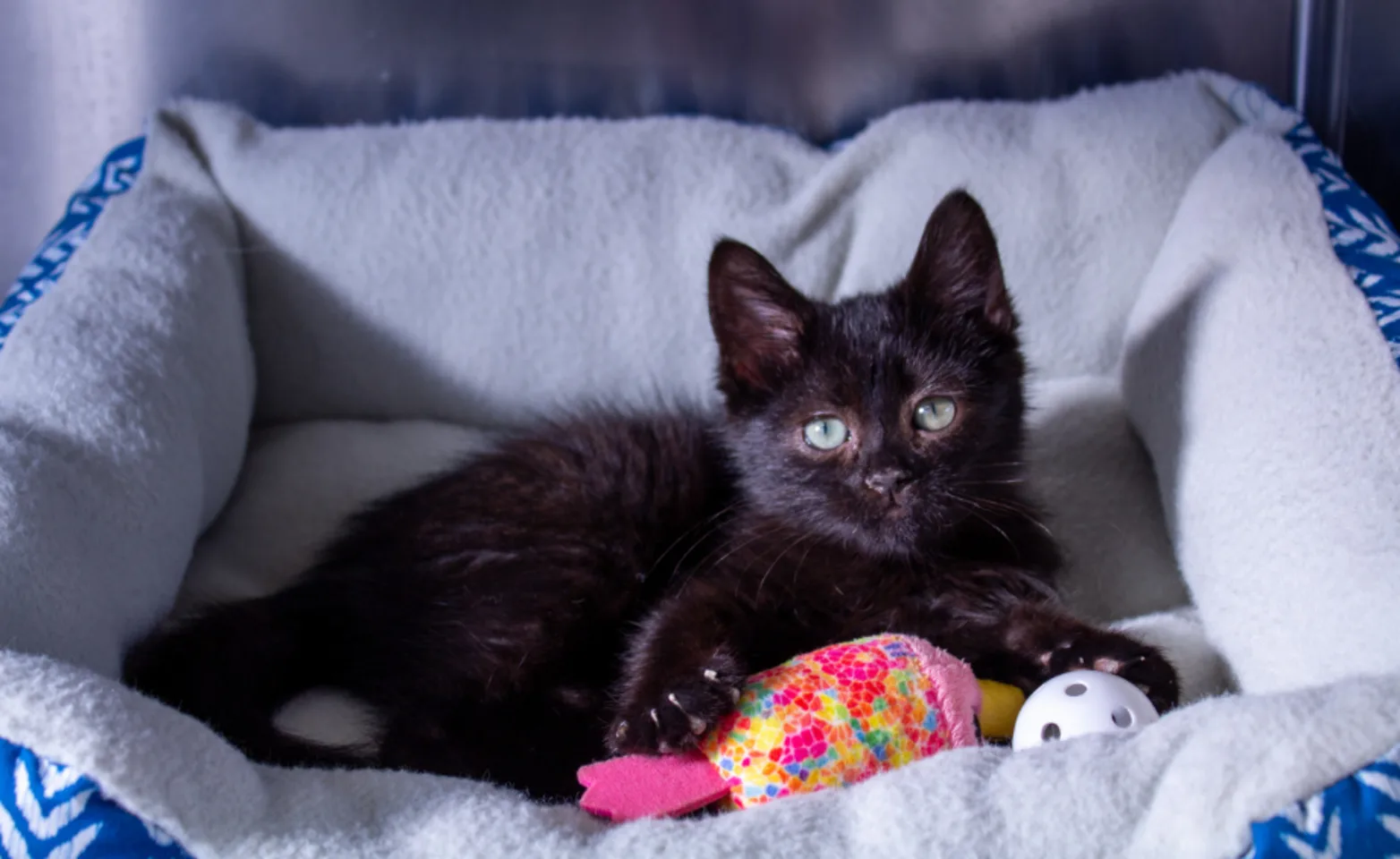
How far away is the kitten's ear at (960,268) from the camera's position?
188 cm

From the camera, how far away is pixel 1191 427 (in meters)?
2.01

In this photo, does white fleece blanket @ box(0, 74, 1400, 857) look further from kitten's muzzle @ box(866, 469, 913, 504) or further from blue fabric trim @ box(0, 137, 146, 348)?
kitten's muzzle @ box(866, 469, 913, 504)

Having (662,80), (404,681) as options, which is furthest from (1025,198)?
(404,681)

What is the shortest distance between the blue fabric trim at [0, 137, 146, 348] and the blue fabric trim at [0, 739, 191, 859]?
1145mm

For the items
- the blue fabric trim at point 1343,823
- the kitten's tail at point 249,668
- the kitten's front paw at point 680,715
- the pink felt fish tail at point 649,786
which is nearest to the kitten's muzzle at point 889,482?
the kitten's front paw at point 680,715

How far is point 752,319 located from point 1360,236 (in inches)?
41.5

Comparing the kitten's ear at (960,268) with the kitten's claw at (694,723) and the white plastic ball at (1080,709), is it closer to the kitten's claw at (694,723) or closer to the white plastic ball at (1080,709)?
the white plastic ball at (1080,709)

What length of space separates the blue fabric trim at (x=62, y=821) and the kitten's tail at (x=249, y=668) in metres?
0.34

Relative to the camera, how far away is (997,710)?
1.65 metres

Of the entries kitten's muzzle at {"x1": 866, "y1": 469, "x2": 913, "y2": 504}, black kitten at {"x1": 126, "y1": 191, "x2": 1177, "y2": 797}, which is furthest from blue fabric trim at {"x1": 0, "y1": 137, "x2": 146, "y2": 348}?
kitten's muzzle at {"x1": 866, "y1": 469, "x2": 913, "y2": 504}

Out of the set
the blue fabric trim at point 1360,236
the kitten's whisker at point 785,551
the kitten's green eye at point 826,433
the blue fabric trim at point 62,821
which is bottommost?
the kitten's whisker at point 785,551

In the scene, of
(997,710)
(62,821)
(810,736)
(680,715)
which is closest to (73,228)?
(62,821)

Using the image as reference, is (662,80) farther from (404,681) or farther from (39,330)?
(404,681)

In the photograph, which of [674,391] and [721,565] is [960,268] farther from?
[674,391]
